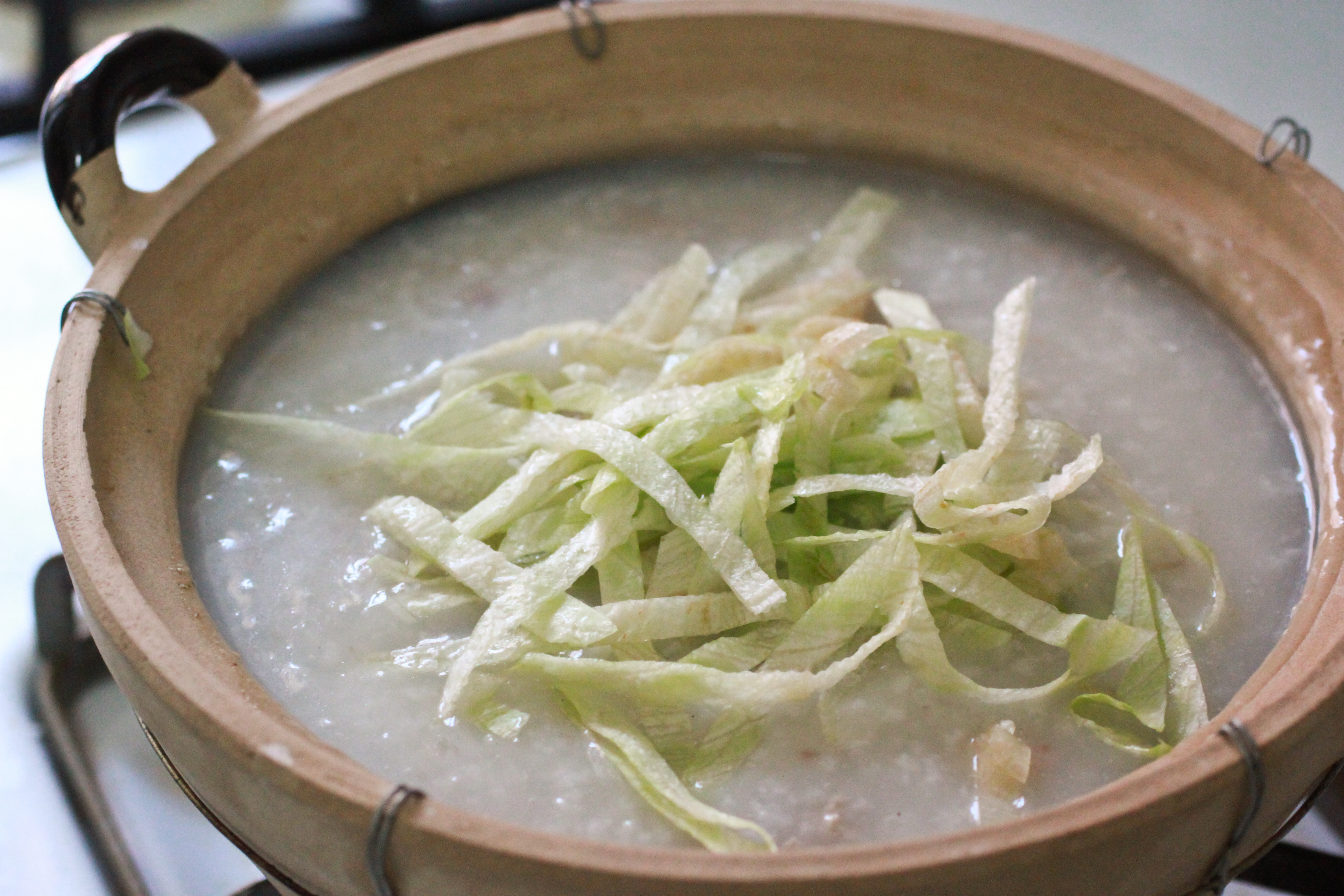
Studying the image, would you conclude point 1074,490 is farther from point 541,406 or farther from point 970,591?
point 541,406

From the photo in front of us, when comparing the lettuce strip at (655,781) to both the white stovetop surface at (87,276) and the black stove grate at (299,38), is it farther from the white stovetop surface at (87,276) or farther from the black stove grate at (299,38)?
A: the black stove grate at (299,38)

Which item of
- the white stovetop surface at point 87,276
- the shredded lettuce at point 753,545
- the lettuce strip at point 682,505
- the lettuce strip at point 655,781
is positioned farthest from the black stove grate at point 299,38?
the lettuce strip at point 655,781

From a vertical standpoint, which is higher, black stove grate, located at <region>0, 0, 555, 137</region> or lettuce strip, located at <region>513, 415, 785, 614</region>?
black stove grate, located at <region>0, 0, 555, 137</region>

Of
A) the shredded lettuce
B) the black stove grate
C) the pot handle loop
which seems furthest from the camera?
the black stove grate

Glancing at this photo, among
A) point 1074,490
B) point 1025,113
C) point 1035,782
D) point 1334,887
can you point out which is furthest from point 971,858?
point 1025,113

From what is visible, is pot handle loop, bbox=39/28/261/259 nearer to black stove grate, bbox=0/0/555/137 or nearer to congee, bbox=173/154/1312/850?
congee, bbox=173/154/1312/850

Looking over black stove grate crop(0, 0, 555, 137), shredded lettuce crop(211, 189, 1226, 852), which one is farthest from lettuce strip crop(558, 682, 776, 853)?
black stove grate crop(0, 0, 555, 137)

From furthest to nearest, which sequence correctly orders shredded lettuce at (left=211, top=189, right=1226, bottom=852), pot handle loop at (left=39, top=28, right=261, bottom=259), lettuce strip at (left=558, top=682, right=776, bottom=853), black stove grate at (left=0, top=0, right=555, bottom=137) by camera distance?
black stove grate at (left=0, top=0, right=555, bottom=137) → pot handle loop at (left=39, top=28, right=261, bottom=259) → shredded lettuce at (left=211, top=189, right=1226, bottom=852) → lettuce strip at (left=558, top=682, right=776, bottom=853)
